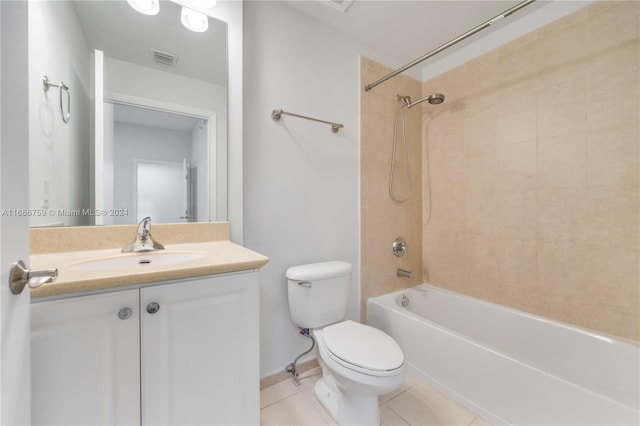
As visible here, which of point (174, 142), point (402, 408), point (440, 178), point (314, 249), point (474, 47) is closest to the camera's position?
point (174, 142)

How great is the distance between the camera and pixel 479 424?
125cm

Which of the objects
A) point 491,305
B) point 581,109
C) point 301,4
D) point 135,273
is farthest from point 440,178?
point 135,273

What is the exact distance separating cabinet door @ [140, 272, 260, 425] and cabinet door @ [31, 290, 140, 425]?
4 cm

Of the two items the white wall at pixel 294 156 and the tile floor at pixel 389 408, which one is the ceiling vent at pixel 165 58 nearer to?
the white wall at pixel 294 156

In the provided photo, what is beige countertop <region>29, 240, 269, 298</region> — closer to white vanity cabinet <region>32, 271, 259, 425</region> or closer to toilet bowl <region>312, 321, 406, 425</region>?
white vanity cabinet <region>32, 271, 259, 425</region>

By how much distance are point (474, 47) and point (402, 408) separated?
8.17ft

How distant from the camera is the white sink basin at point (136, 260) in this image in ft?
3.04

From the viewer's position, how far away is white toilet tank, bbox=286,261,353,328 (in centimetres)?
143

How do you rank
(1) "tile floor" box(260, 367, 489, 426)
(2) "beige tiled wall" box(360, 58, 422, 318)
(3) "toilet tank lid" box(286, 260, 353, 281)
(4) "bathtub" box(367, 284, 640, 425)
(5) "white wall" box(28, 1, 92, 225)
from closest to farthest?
(5) "white wall" box(28, 1, 92, 225) < (4) "bathtub" box(367, 284, 640, 425) < (1) "tile floor" box(260, 367, 489, 426) < (3) "toilet tank lid" box(286, 260, 353, 281) < (2) "beige tiled wall" box(360, 58, 422, 318)

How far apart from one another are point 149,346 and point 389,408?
4.15 ft

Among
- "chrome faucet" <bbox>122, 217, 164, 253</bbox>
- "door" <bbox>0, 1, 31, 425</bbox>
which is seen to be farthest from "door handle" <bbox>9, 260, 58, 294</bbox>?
Result: "chrome faucet" <bbox>122, 217, 164, 253</bbox>

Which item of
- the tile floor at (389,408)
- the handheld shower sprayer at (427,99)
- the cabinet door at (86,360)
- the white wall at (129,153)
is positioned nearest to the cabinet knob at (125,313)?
the cabinet door at (86,360)

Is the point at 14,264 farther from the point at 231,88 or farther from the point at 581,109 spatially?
the point at 581,109

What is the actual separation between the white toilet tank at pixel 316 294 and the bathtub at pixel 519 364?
1.56 ft
